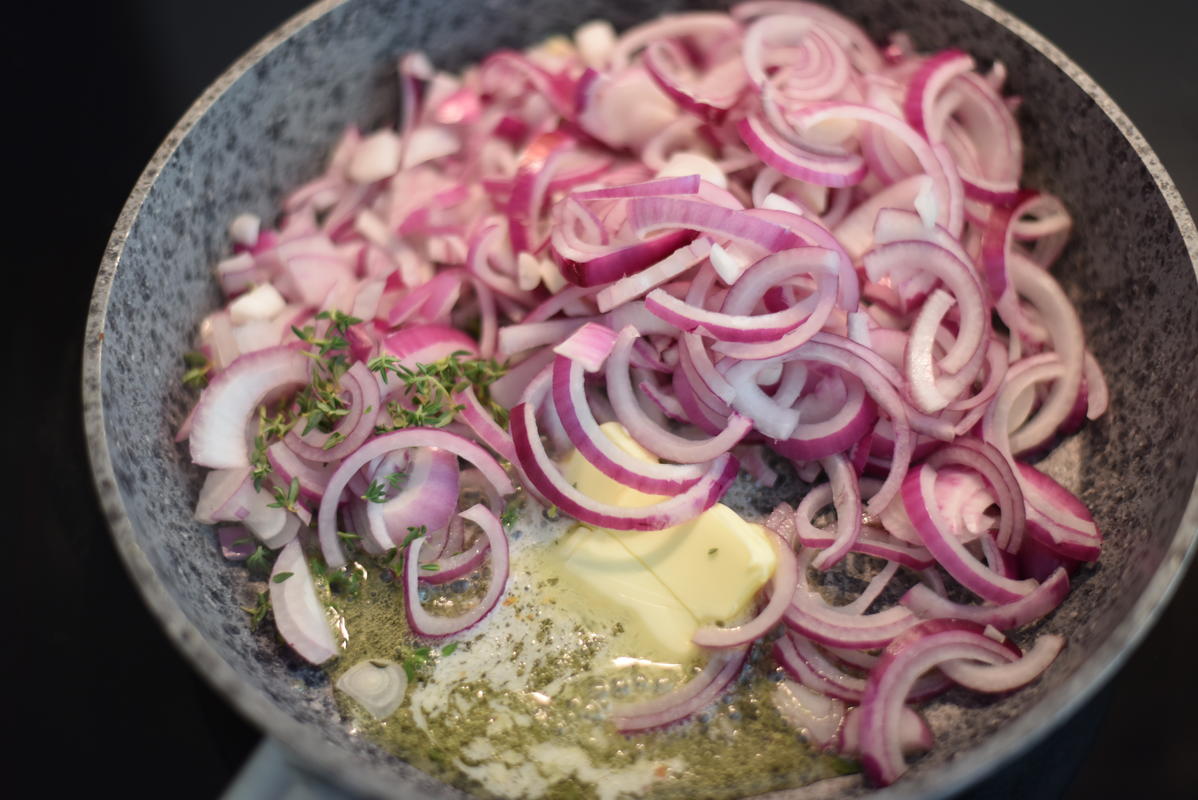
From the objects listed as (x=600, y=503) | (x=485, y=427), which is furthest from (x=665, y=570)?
(x=485, y=427)

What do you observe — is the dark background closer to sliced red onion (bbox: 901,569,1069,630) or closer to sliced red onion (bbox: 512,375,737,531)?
sliced red onion (bbox: 901,569,1069,630)

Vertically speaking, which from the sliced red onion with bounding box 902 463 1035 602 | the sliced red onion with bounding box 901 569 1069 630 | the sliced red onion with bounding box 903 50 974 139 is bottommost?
the sliced red onion with bounding box 901 569 1069 630

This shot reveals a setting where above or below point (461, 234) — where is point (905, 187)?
above

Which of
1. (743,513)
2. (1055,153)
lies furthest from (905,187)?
(743,513)

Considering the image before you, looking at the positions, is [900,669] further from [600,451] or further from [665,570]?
[600,451]

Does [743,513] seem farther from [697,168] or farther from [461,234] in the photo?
[461,234]

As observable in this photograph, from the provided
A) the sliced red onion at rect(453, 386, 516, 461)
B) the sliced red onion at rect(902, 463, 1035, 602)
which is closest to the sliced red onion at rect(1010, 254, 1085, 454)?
the sliced red onion at rect(902, 463, 1035, 602)

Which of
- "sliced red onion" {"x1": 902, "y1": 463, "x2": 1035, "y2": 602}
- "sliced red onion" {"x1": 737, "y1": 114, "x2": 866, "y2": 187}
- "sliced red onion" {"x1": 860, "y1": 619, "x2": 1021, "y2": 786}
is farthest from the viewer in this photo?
"sliced red onion" {"x1": 737, "y1": 114, "x2": 866, "y2": 187}

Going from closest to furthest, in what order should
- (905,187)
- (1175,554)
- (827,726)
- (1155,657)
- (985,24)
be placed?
(1175,554) → (827,726) → (1155,657) → (905,187) → (985,24)
